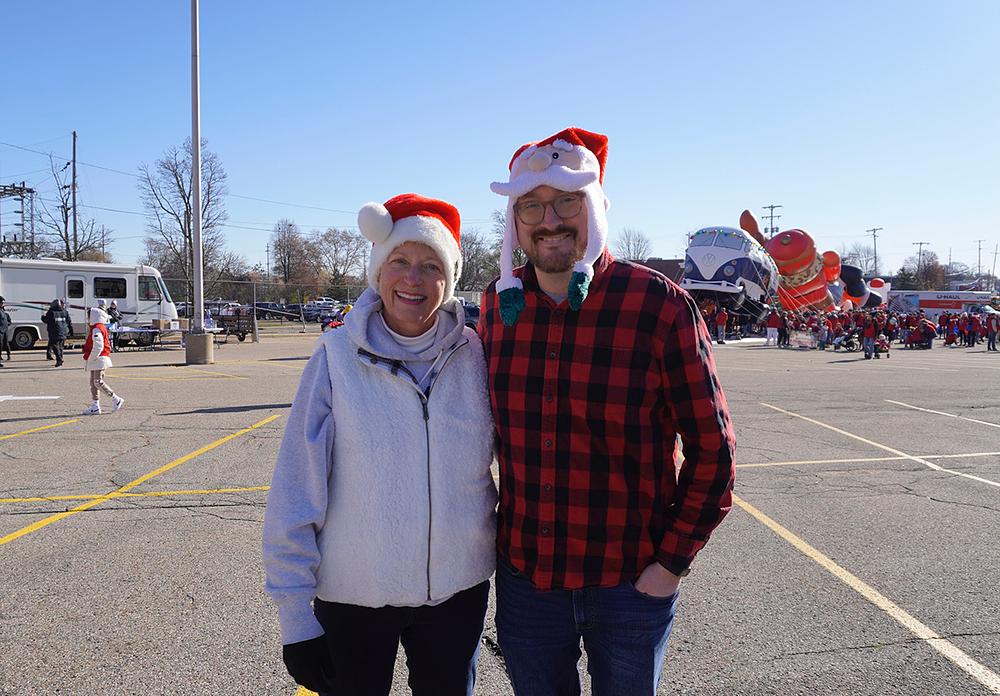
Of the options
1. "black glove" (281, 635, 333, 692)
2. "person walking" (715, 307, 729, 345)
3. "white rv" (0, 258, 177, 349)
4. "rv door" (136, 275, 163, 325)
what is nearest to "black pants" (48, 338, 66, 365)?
"white rv" (0, 258, 177, 349)

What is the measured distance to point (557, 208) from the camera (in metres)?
1.94

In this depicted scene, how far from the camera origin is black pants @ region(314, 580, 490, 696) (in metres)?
1.93

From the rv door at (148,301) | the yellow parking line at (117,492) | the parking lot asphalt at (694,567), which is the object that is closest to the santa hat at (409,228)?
the parking lot asphalt at (694,567)

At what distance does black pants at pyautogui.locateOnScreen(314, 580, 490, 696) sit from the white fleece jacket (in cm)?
8

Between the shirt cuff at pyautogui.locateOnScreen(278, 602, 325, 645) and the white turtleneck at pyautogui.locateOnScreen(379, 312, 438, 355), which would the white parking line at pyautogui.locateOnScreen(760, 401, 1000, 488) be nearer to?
the white turtleneck at pyautogui.locateOnScreen(379, 312, 438, 355)

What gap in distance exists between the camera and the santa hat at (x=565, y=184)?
189 cm

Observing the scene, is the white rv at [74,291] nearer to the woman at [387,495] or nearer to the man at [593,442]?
the woman at [387,495]

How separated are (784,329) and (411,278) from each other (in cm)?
3234

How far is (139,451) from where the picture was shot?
286 inches

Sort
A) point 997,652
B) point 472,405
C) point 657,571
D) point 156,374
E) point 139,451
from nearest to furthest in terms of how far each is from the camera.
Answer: point 657,571
point 472,405
point 997,652
point 139,451
point 156,374

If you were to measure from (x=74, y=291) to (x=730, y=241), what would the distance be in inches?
1084

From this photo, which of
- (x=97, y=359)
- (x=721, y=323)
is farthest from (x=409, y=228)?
(x=721, y=323)

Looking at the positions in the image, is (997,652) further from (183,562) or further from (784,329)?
(784,329)

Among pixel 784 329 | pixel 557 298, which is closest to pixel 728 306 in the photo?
pixel 784 329
